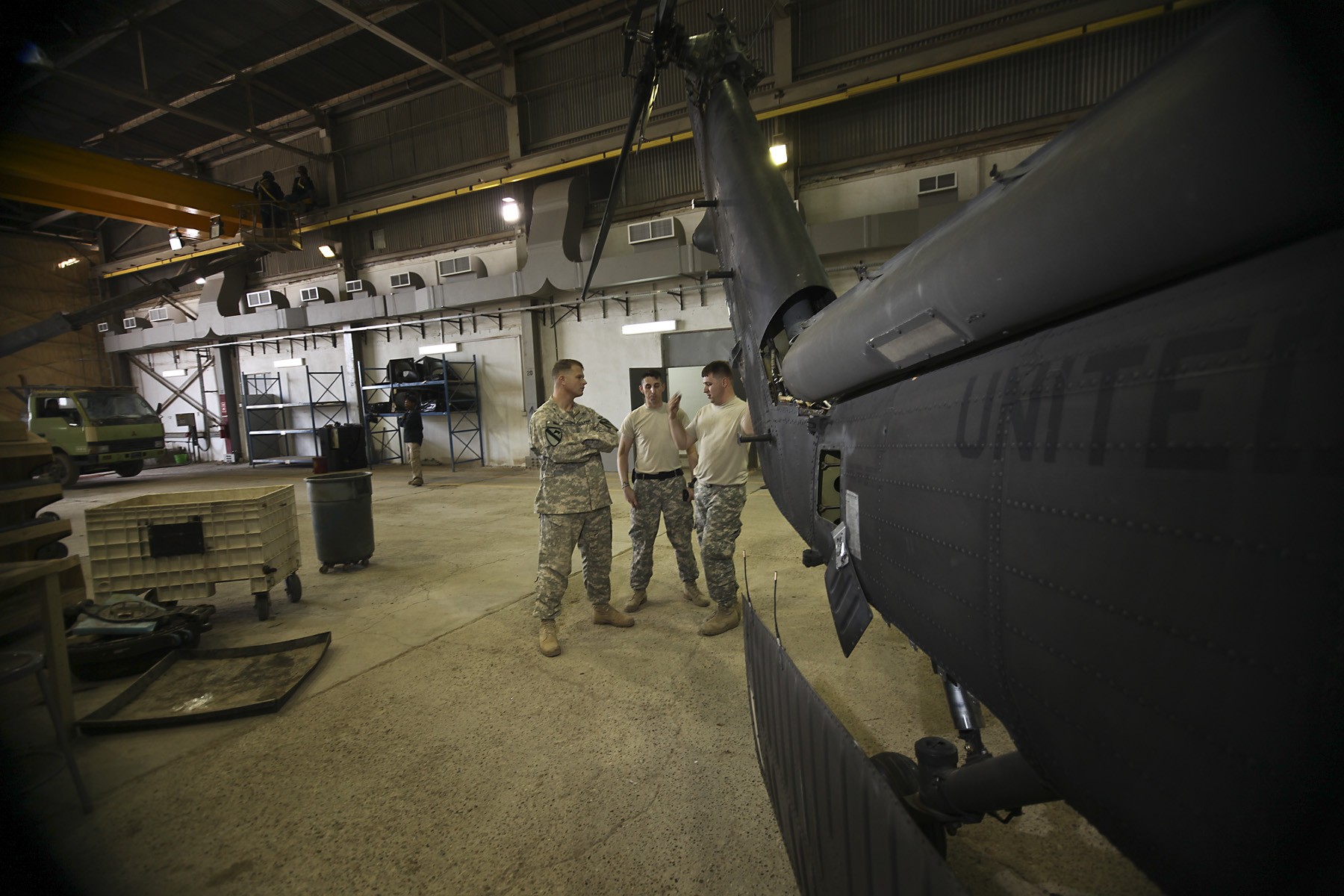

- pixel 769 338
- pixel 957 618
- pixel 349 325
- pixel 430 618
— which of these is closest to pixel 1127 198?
pixel 957 618

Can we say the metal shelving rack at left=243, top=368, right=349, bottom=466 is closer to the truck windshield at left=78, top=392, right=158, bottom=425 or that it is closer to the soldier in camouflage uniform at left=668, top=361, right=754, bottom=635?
the truck windshield at left=78, top=392, right=158, bottom=425

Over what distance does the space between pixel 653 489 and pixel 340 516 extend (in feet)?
11.4

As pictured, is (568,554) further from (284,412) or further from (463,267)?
(284,412)

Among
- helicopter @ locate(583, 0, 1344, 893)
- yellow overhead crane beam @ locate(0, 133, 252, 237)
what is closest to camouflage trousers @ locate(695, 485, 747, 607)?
helicopter @ locate(583, 0, 1344, 893)

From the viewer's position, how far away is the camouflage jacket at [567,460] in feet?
12.5

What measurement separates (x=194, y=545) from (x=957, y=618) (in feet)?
17.2

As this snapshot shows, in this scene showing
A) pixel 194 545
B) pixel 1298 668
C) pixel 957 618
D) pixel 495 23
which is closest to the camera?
pixel 1298 668

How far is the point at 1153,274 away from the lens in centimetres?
91

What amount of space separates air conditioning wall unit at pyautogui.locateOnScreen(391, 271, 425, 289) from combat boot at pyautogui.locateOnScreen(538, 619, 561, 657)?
13.2m

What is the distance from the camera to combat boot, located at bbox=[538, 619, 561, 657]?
3.61 metres

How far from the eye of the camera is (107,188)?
36.0 feet

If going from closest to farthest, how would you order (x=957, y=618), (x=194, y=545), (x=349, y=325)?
(x=957, y=618), (x=194, y=545), (x=349, y=325)

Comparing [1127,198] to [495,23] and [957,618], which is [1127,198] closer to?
[957,618]

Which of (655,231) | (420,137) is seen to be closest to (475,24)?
(420,137)
